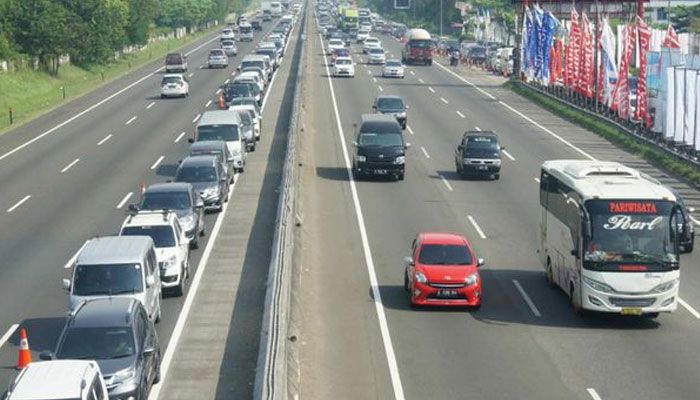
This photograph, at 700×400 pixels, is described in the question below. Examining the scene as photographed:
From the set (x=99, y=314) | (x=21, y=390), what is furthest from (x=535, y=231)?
(x=21, y=390)

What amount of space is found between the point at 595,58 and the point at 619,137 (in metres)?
13.8

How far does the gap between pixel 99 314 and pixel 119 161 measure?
1242 inches

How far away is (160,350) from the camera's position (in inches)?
983

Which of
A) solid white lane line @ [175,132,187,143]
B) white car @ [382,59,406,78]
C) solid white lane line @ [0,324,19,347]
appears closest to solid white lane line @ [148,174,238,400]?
solid white lane line @ [0,324,19,347]

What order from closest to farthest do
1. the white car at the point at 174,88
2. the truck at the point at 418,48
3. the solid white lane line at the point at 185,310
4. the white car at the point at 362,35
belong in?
the solid white lane line at the point at 185,310 → the white car at the point at 174,88 → the truck at the point at 418,48 → the white car at the point at 362,35

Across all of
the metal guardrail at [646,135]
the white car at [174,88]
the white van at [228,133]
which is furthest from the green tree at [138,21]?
the white van at [228,133]

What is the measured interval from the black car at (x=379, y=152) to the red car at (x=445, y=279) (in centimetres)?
1848

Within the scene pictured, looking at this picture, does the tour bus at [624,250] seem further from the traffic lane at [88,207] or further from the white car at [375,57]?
the white car at [375,57]

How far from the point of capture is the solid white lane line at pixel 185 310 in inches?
923

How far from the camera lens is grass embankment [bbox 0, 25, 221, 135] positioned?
75750 mm

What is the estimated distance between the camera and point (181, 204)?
35.5 meters

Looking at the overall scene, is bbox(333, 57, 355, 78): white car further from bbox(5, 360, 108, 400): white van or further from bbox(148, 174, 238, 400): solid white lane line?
bbox(5, 360, 108, 400): white van

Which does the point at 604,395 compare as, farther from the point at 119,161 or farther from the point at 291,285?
the point at 119,161

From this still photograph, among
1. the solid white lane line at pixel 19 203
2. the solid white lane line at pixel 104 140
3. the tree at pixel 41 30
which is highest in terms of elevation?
the tree at pixel 41 30
